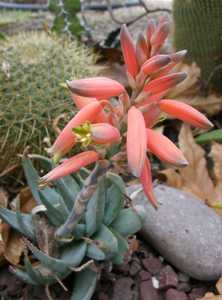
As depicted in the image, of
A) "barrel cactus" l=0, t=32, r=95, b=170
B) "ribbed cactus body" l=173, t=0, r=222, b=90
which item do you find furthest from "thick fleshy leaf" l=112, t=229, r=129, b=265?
"ribbed cactus body" l=173, t=0, r=222, b=90

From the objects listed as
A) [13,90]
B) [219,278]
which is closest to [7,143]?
[13,90]

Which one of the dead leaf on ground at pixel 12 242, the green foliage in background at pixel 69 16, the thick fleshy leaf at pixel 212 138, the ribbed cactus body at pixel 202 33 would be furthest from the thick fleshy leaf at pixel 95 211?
the green foliage in background at pixel 69 16

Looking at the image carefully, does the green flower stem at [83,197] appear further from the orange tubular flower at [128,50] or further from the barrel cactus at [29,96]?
the barrel cactus at [29,96]

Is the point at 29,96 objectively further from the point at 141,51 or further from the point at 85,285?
the point at 141,51

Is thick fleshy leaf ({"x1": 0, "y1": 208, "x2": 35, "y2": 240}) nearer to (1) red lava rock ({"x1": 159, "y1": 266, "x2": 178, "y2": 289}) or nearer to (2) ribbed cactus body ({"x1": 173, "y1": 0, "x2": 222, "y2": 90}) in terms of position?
(1) red lava rock ({"x1": 159, "y1": 266, "x2": 178, "y2": 289})

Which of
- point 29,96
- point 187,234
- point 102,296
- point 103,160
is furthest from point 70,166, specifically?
point 29,96
